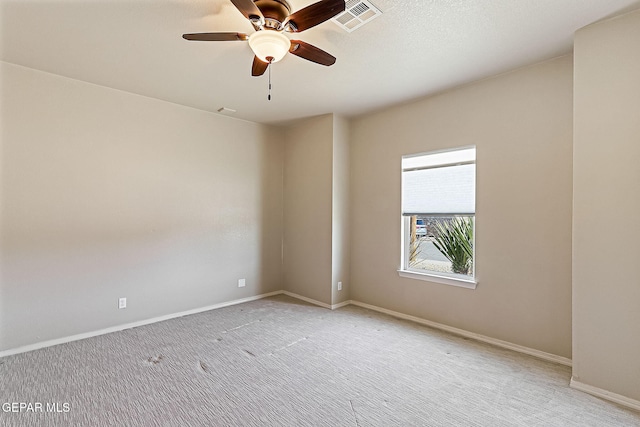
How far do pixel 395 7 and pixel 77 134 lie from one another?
3.35m

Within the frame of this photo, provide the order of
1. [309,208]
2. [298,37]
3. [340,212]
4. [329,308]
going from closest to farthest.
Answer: [298,37]
[329,308]
[340,212]
[309,208]

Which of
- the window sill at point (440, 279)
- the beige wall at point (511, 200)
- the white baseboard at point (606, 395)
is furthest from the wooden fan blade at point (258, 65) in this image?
the white baseboard at point (606, 395)

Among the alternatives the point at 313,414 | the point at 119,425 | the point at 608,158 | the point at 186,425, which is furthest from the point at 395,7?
the point at 119,425

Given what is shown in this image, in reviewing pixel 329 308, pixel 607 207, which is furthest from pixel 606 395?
pixel 329 308

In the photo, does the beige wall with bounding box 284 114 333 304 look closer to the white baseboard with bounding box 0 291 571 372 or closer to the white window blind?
the white baseboard with bounding box 0 291 571 372

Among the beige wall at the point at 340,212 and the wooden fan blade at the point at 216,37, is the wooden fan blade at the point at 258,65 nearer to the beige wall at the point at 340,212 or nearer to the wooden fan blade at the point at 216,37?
the wooden fan blade at the point at 216,37

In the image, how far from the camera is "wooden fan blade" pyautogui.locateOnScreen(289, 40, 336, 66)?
6.92ft

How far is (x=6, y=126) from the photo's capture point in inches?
115

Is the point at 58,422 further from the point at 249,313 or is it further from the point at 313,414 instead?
the point at 249,313

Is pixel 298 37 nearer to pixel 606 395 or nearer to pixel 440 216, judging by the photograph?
pixel 440 216

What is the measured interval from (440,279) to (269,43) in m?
3.00

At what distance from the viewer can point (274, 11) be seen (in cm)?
195

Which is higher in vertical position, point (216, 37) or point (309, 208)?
point (216, 37)

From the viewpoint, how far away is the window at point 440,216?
3.47 metres
